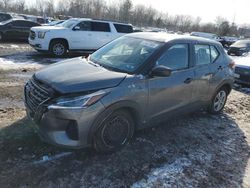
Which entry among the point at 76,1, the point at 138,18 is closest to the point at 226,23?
the point at 138,18

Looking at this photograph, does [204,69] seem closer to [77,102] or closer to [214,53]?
[214,53]

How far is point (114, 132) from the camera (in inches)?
150

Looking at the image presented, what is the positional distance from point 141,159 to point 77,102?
1349mm

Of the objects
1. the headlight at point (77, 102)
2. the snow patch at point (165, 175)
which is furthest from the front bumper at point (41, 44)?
the snow patch at point (165, 175)

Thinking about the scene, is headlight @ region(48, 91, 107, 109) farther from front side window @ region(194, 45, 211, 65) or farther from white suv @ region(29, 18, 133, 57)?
white suv @ region(29, 18, 133, 57)

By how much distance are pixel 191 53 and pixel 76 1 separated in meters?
70.8

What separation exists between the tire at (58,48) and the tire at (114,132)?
30.0ft

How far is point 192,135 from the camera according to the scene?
485cm

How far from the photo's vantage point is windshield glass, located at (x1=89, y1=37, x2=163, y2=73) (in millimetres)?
4082

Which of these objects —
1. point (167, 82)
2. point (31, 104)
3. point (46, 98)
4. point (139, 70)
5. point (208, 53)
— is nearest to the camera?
point (46, 98)

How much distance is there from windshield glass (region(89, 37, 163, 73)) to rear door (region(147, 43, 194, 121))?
0.89ft

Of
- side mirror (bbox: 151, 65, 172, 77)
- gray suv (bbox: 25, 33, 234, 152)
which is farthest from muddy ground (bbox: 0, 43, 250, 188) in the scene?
side mirror (bbox: 151, 65, 172, 77)

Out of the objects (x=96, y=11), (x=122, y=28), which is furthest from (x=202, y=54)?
(x=96, y=11)

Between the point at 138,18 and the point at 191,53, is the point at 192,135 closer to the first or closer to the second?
the point at 191,53
